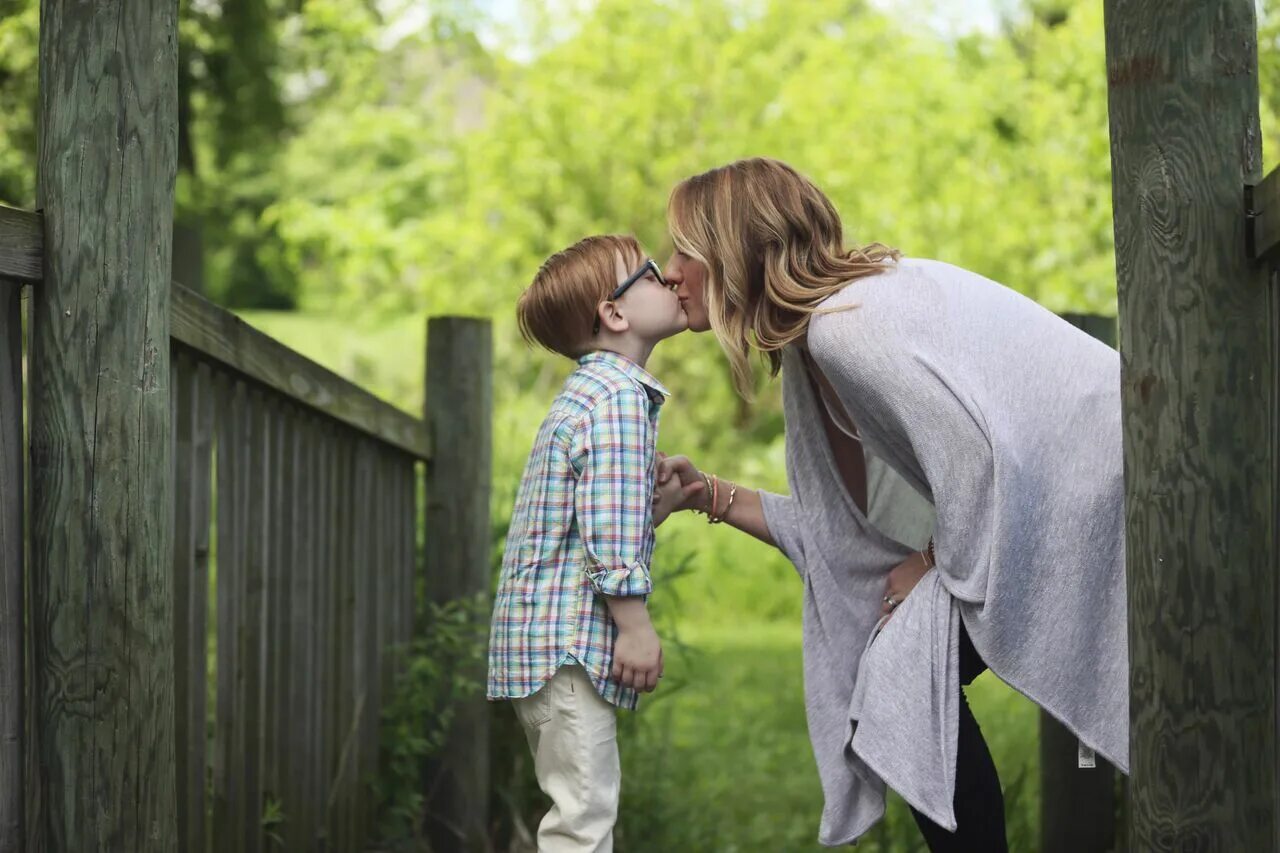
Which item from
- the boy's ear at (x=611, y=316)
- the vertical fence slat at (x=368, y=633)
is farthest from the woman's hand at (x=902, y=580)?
the vertical fence slat at (x=368, y=633)

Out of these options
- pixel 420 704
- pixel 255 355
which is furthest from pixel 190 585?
pixel 420 704

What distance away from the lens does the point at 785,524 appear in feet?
10.1

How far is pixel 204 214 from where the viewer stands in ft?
44.3

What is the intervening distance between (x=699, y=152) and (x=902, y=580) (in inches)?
342

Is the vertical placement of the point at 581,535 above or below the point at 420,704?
above

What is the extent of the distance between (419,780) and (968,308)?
2.14 meters

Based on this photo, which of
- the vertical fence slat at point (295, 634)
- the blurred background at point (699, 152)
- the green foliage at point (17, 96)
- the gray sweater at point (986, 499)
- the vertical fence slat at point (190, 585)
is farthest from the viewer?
the blurred background at point (699, 152)

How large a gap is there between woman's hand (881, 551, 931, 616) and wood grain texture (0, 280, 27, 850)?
1.53 m

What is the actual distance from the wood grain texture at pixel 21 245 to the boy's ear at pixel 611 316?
3.50ft

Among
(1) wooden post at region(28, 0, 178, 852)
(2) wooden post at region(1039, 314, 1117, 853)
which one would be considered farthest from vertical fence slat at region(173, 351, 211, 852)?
(2) wooden post at region(1039, 314, 1117, 853)

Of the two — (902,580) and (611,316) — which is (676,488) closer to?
(611,316)

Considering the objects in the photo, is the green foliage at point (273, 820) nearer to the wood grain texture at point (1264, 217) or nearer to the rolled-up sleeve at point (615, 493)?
the rolled-up sleeve at point (615, 493)

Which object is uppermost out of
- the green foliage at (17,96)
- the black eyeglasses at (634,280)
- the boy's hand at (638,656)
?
the green foliage at (17,96)

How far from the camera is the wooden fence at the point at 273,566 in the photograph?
2301 millimetres
